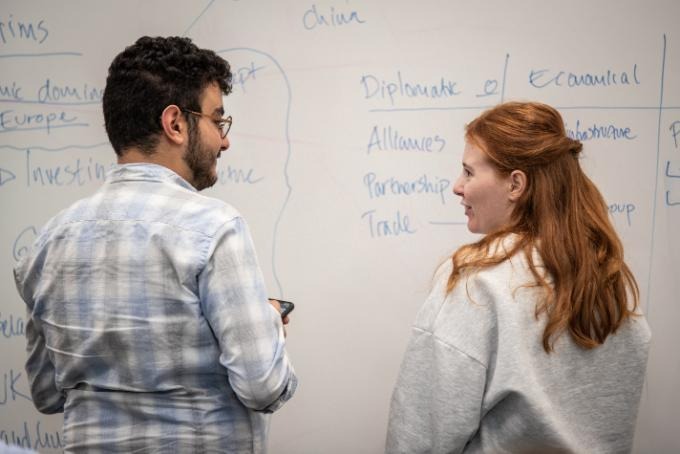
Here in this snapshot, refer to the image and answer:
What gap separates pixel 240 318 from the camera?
0.89 m

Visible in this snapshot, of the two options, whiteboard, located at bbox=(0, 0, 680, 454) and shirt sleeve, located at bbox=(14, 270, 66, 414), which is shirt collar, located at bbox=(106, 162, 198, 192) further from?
whiteboard, located at bbox=(0, 0, 680, 454)

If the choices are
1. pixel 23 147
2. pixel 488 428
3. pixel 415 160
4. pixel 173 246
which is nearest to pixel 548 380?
pixel 488 428

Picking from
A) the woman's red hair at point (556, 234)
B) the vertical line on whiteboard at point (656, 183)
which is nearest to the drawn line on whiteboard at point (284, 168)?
the woman's red hair at point (556, 234)

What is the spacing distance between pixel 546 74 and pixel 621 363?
862mm

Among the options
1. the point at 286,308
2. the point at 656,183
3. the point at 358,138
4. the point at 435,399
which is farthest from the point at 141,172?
the point at 656,183

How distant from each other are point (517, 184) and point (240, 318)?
0.52 meters

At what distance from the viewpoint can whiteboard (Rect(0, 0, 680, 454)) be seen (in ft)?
5.06

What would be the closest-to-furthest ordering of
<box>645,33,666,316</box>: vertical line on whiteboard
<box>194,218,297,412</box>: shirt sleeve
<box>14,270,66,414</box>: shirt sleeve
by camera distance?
<box>194,218,297,412</box>: shirt sleeve
<box>14,270,66,414</box>: shirt sleeve
<box>645,33,666,316</box>: vertical line on whiteboard

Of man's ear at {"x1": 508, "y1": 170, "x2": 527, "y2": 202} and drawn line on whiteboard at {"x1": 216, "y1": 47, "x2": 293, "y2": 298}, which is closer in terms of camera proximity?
man's ear at {"x1": 508, "y1": 170, "x2": 527, "y2": 202}

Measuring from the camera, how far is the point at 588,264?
93 centimetres

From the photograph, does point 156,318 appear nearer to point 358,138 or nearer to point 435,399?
point 435,399

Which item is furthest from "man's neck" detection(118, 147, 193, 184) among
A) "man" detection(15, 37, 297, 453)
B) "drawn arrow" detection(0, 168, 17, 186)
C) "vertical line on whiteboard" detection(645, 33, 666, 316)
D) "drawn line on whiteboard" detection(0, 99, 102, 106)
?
"vertical line on whiteboard" detection(645, 33, 666, 316)

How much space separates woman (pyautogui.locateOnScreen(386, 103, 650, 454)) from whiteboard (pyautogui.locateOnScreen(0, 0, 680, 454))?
58 centimetres

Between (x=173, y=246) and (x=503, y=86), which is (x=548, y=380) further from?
(x=503, y=86)
